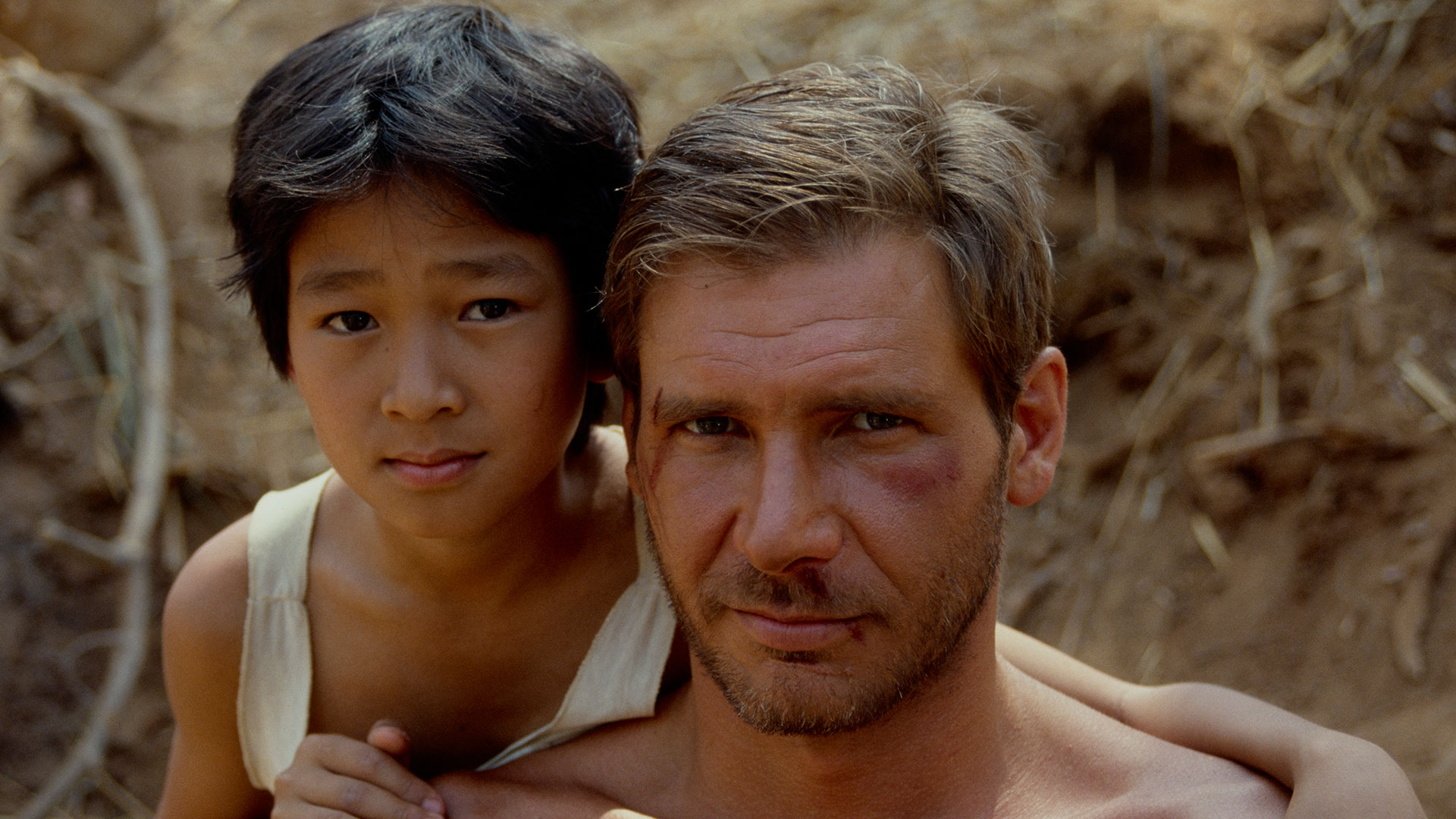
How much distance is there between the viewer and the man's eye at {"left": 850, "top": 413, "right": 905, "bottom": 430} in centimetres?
241

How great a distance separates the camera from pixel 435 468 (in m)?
2.77

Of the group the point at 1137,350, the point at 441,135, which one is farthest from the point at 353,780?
the point at 1137,350

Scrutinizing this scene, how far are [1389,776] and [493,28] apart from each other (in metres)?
2.45

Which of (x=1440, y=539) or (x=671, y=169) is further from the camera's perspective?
(x=1440, y=539)

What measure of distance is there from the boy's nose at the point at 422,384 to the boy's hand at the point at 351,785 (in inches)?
29.2

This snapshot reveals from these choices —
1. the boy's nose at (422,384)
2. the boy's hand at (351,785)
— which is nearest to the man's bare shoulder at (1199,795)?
the boy's hand at (351,785)

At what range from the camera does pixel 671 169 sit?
2.66 metres

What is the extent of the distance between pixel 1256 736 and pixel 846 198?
144cm

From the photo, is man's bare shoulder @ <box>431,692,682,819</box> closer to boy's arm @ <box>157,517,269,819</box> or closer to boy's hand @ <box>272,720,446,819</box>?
boy's hand @ <box>272,720,446,819</box>

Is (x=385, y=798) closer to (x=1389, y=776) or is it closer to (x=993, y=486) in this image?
(x=993, y=486)

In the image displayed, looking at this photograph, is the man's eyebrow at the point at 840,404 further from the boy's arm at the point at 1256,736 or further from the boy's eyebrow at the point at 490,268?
the boy's arm at the point at 1256,736

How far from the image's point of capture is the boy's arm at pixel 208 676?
3295 millimetres

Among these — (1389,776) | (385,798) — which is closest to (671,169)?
(385,798)

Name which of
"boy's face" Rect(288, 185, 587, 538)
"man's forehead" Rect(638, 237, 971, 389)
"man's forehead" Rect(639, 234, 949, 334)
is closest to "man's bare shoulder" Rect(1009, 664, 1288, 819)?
"man's forehead" Rect(638, 237, 971, 389)
